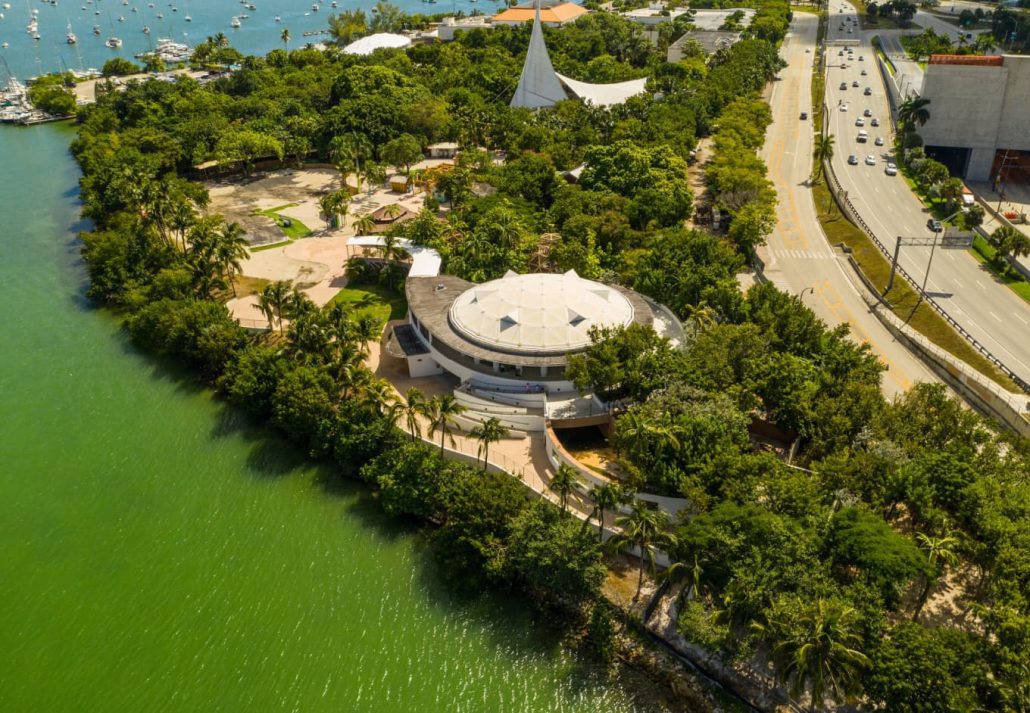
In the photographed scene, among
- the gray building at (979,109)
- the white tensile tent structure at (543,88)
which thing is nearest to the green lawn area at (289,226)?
the white tensile tent structure at (543,88)

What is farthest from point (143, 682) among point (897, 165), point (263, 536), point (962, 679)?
point (897, 165)

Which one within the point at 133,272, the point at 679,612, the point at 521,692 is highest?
the point at 133,272

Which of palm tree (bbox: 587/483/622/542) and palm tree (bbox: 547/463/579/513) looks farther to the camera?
palm tree (bbox: 547/463/579/513)

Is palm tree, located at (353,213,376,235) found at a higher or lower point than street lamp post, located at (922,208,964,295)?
higher

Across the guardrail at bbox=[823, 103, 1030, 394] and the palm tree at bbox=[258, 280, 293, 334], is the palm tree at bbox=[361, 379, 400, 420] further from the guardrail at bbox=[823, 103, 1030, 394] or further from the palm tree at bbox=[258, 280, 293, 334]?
the guardrail at bbox=[823, 103, 1030, 394]

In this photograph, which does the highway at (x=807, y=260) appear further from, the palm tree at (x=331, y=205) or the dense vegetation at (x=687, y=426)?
the palm tree at (x=331, y=205)

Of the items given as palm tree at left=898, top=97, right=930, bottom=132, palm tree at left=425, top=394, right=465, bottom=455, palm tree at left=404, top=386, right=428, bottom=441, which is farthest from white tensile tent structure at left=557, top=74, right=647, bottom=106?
palm tree at left=425, top=394, right=465, bottom=455

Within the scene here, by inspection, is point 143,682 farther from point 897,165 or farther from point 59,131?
point 59,131
